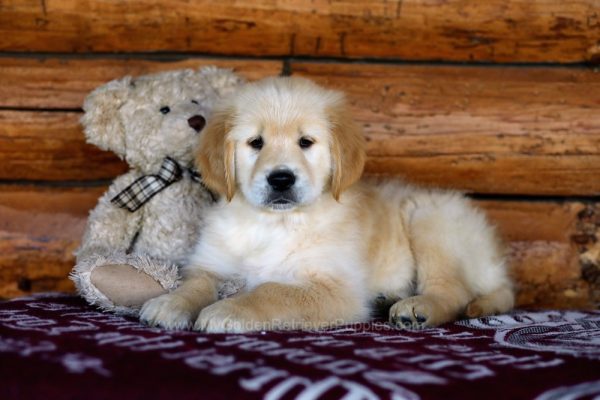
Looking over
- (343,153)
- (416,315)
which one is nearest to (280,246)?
(343,153)

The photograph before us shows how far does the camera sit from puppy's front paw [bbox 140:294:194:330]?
2449mm

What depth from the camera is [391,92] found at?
3.70 m

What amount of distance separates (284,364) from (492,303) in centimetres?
146

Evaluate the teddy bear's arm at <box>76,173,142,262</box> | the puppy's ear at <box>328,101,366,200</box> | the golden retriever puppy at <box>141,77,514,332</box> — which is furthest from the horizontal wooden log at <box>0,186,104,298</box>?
the puppy's ear at <box>328,101,366,200</box>

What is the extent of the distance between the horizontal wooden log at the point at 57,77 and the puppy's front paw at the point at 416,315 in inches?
59.4

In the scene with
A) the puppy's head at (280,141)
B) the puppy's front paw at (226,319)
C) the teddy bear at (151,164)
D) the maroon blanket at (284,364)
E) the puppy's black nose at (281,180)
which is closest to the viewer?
the maroon blanket at (284,364)

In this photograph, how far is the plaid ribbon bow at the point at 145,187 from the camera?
10.4ft

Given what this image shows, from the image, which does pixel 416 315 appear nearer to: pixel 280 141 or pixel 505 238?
pixel 280 141

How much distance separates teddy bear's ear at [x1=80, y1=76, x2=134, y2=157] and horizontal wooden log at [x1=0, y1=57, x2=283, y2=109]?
0.45 meters

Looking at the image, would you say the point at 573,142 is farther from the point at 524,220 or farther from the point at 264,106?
the point at 264,106

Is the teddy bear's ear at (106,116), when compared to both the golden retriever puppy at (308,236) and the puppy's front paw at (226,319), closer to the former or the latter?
the golden retriever puppy at (308,236)

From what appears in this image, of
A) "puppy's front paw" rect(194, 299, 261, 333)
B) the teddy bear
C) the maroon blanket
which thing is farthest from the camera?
the teddy bear

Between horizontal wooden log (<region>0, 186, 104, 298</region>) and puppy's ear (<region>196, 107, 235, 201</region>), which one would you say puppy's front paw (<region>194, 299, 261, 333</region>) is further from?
horizontal wooden log (<region>0, 186, 104, 298</region>)

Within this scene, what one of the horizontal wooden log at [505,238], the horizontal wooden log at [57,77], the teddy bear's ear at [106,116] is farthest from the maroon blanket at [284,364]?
the horizontal wooden log at [57,77]
